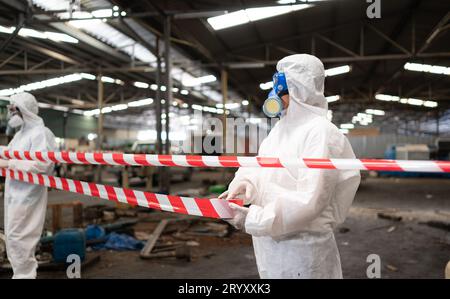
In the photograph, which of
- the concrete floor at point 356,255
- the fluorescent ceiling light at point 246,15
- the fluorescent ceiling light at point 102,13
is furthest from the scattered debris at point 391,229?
the fluorescent ceiling light at point 102,13

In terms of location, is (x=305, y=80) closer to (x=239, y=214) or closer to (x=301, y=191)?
(x=301, y=191)

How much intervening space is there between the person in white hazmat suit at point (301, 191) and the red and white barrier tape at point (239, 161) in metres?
0.04

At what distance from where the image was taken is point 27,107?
4.01 metres

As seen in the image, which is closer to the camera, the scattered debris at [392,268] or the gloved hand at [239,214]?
the gloved hand at [239,214]

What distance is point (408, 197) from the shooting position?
37.4 ft

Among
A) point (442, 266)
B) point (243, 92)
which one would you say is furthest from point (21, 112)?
point (243, 92)

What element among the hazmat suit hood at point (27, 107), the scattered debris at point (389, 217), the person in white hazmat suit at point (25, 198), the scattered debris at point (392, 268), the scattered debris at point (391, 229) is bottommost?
the scattered debris at point (392, 268)

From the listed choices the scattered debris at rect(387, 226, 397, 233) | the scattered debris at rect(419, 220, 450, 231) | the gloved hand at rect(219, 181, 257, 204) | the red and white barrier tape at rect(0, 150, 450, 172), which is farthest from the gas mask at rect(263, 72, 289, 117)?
the scattered debris at rect(419, 220, 450, 231)

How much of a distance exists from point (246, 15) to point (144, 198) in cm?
678

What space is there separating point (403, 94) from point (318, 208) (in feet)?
64.0

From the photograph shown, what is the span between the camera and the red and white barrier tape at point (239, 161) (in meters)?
1.74

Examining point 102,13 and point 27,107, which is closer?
point 27,107

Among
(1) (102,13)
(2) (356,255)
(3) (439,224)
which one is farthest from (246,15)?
(3) (439,224)

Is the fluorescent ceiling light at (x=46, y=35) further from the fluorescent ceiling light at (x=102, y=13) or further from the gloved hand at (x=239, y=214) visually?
the gloved hand at (x=239, y=214)
